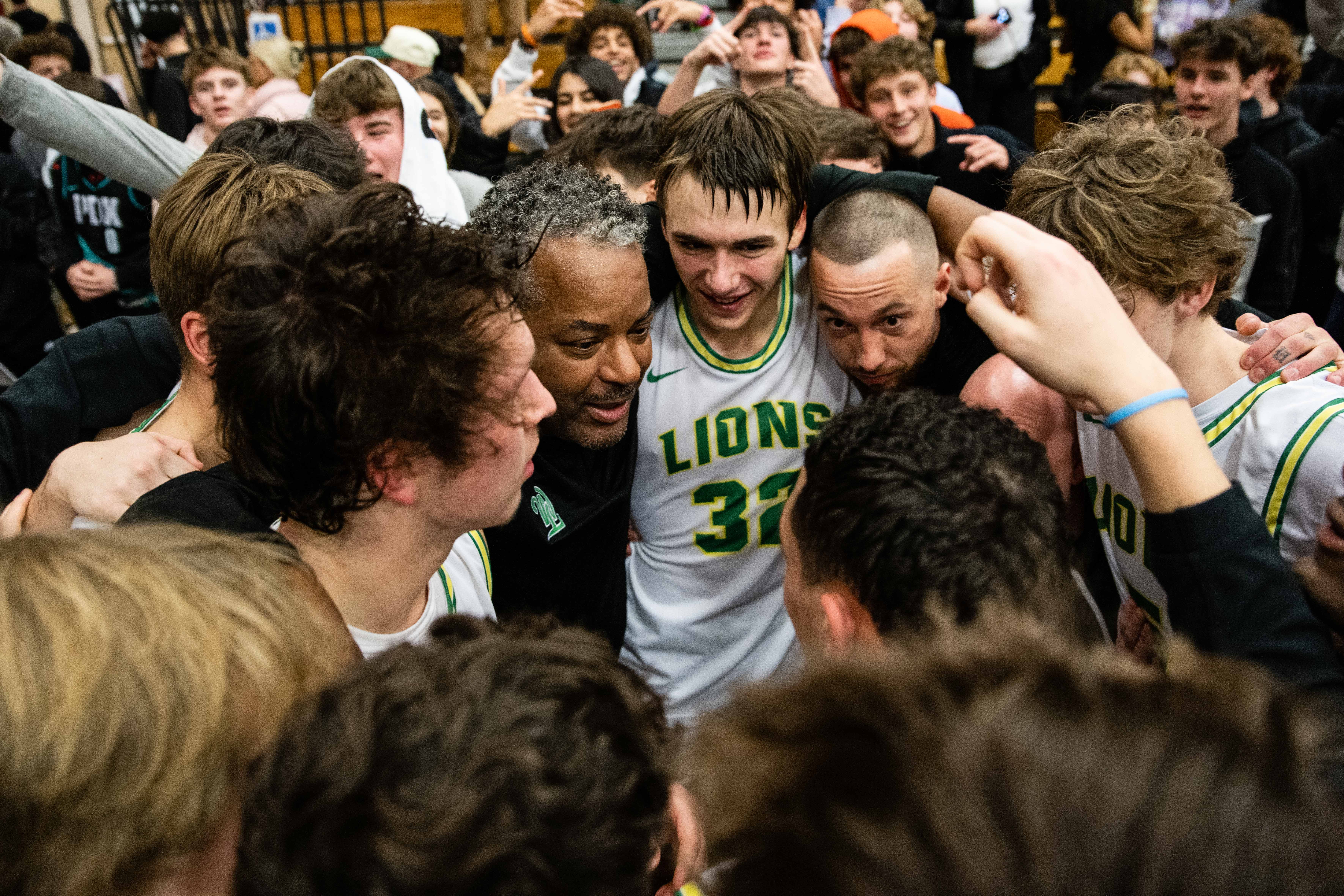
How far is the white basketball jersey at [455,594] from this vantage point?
1641 millimetres

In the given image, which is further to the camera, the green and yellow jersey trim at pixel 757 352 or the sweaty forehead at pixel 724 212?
the green and yellow jersey trim at pixel 757 352

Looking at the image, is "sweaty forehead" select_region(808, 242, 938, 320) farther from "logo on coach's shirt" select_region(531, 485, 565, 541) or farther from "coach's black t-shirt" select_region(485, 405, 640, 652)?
"logo on coach's shirt" select_region(531, 485, 565, 541)

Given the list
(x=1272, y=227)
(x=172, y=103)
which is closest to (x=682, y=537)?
(x=1272, y=227)

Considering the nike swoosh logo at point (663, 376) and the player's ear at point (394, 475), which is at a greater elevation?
the player's ear at point (394, 475)

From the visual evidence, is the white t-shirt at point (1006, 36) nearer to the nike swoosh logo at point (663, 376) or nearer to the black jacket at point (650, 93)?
the black jacket at point (650, 93)

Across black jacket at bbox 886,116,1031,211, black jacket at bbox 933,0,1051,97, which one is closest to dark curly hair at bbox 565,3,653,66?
black jacket at bbox 933,0,1051,97

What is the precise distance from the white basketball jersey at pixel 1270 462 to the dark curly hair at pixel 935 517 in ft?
1.25

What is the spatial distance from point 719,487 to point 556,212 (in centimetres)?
85

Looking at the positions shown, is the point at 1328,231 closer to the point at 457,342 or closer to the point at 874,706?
the point at 457,342

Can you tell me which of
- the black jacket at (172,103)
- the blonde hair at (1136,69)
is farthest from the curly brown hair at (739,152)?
the black jacket at (172,103)

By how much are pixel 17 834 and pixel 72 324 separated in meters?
7.27

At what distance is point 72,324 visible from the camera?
6.86 meters

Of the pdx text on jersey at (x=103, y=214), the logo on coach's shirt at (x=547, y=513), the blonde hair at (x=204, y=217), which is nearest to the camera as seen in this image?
the blonde hair at (x=204, y=217)

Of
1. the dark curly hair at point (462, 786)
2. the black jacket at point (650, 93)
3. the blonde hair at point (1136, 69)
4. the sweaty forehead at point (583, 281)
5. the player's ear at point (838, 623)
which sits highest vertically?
the dark curly hair at point (462, 786)
